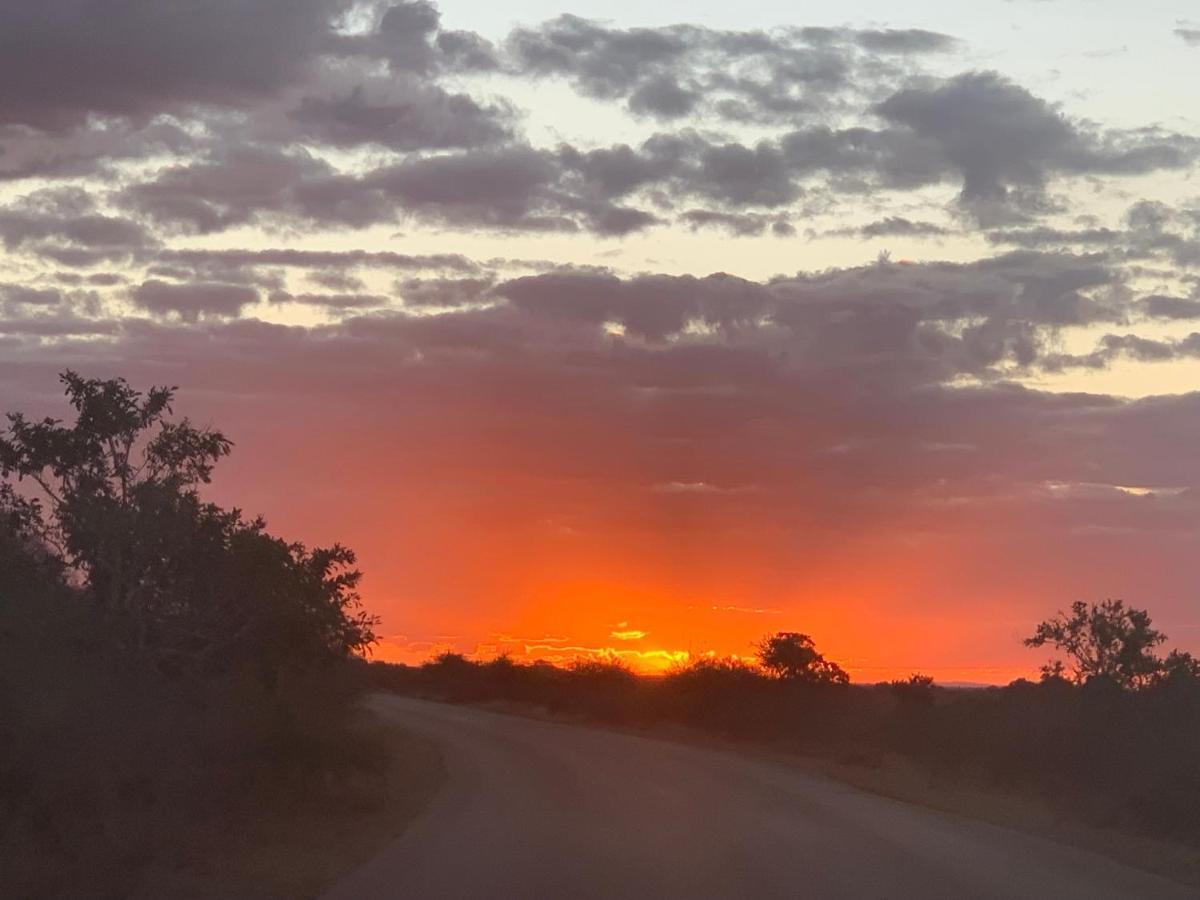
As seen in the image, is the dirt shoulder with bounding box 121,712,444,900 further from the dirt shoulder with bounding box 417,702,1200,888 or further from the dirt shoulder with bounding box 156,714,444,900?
the dirt shoulder with bounding box 417,702,1200,888

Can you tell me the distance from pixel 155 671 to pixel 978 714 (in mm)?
22034

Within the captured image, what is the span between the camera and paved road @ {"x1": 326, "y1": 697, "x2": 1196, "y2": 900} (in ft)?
48.3

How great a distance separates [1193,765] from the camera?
2506 cm

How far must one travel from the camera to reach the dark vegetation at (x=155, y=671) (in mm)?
15523

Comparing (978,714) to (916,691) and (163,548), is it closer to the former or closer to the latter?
(916,691)

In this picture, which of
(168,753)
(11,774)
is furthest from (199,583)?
(11,774)

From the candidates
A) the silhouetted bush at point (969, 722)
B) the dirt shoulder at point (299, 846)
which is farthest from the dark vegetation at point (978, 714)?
the dirt shoulder at point (299, 846)

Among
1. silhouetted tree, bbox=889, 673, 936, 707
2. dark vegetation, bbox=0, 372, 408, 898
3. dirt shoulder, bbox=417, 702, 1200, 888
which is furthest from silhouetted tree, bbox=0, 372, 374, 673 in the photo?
silhouetted tree, bbox=889, 673, 936, 707

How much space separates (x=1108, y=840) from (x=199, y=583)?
14.8m

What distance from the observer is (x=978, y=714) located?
37375mm

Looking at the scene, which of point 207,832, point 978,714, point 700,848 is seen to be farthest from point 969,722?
point 207,832

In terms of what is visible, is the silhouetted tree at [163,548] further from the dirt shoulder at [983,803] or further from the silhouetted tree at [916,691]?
the silhouetted tree at [916,691]

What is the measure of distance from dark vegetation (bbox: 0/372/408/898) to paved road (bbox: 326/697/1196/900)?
A: 6.99ft

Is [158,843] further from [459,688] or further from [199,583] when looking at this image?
[459,688]
